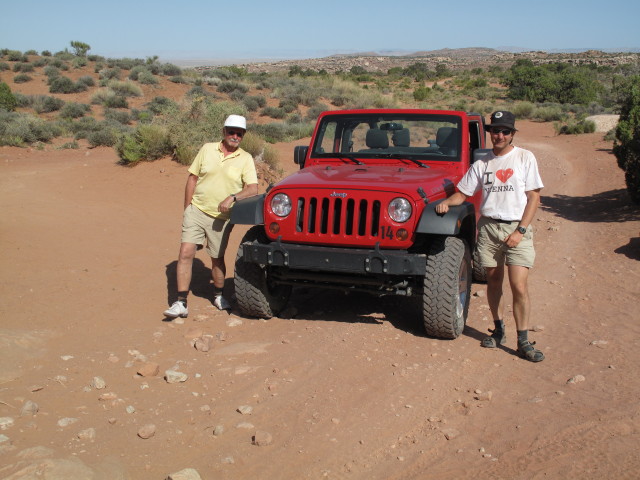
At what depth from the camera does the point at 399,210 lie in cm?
499

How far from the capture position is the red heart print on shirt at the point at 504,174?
476cm

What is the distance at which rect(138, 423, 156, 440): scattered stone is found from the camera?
3.68 metres

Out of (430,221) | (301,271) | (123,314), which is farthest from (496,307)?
(123,314)

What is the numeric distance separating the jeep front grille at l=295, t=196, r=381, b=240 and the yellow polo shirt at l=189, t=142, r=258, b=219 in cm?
96

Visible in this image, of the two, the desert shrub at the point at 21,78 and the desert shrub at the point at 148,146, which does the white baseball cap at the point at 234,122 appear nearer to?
the desert shrub at the point at 148,146

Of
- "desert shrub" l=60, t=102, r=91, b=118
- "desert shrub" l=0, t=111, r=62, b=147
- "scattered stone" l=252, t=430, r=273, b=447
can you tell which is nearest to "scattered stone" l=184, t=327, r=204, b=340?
"scattered stone" l=252, t=430, r=273, b=447

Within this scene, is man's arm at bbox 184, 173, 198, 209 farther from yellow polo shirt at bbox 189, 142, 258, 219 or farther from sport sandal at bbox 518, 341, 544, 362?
sport sandal at bbox 518, 341, 544, 362

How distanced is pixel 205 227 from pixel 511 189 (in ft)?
8.90

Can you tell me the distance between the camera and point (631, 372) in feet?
14.9

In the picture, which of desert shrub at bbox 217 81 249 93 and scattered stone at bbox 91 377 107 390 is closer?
scattered stone at bbox 91 377 107 390

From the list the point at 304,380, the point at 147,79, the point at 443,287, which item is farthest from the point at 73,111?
the point at 304,380

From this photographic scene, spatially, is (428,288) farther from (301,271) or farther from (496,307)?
(301,271)

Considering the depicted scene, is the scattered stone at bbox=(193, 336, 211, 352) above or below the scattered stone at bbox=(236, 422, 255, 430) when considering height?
below

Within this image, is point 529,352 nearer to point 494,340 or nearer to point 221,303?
point 494,340
